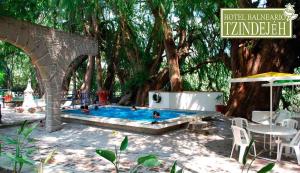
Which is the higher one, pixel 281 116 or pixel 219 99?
pixel 219 99

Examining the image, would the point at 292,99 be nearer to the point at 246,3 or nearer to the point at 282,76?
the point at 246,3

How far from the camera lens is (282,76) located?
22.7 ft

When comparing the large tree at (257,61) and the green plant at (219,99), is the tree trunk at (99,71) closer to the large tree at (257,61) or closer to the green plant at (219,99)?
the green plant at (219,99)

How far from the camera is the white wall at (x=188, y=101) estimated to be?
16.3 metres

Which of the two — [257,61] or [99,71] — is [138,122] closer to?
[257,61]

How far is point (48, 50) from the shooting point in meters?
10.7

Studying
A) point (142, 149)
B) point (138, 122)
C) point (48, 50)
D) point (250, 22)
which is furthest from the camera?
point (138, 122)

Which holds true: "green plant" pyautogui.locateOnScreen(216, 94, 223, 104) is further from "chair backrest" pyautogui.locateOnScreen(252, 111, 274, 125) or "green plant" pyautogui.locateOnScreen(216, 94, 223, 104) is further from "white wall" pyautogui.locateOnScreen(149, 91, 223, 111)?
"chair backrest" pyautogui.locateOnScreen(252, 111, 274, 125)

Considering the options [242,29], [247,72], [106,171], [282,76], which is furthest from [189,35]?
[106,171]

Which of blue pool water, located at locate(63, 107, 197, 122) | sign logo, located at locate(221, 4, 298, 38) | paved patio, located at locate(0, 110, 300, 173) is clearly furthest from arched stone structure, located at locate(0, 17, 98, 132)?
sign logo, located at locate(221, 4, 298, 38)

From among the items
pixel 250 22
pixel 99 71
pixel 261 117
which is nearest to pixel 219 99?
pixel 261 117

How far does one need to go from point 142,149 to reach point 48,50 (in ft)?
16.8

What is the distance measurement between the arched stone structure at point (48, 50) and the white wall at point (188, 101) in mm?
7127

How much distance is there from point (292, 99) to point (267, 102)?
732 cm
